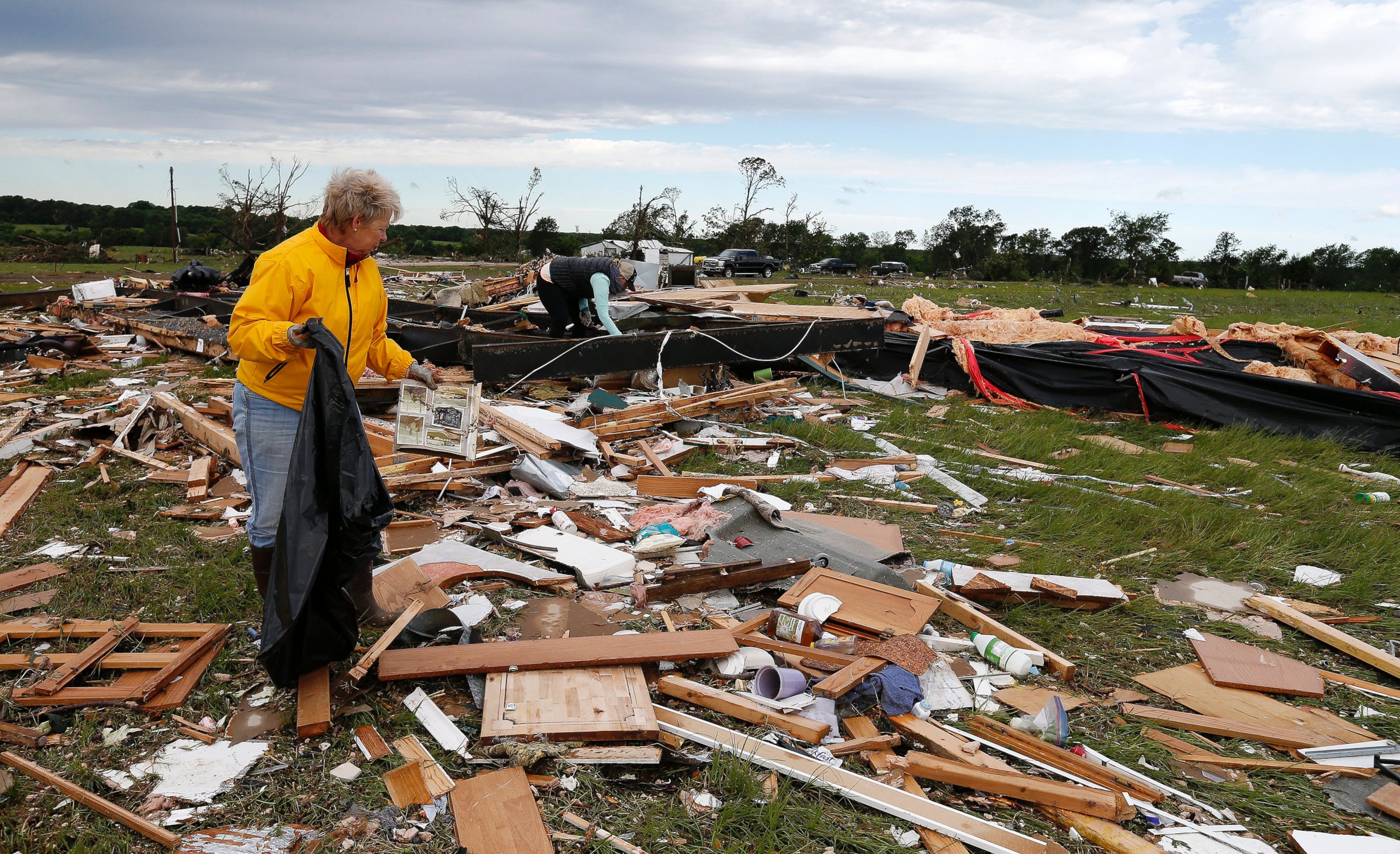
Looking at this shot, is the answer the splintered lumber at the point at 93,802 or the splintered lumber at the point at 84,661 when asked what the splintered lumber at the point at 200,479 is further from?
the splintered lumber at the point at 93,802

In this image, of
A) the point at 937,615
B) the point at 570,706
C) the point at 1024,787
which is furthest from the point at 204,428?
the point at 1024,787

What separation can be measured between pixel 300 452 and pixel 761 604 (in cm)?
237

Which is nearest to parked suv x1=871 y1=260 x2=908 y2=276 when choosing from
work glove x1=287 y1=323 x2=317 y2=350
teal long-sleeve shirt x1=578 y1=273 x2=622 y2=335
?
teal long-sleeve shirt x1=578 y1=273 x2=622 y2=335

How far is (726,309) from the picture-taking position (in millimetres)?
11898

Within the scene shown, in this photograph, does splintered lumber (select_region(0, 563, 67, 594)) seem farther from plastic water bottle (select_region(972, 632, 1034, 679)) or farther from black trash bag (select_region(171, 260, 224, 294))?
black trash bag (select_region(171, 260, 224, 294))

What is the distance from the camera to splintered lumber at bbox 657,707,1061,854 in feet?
8.46

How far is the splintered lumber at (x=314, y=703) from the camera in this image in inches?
118

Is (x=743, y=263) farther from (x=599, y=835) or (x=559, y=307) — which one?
(x=599, y=835)

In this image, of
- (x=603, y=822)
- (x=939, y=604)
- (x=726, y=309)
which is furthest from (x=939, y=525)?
(x=726, y=309)

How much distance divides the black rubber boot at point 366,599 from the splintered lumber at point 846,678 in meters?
1.95

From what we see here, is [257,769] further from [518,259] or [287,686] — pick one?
[518,259]

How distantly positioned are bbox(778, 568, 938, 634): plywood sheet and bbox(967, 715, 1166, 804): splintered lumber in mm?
666

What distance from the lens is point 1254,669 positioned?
150 inches

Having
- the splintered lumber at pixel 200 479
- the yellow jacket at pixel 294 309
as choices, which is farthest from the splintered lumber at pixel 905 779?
the splintered lumber at pixel 200 479
